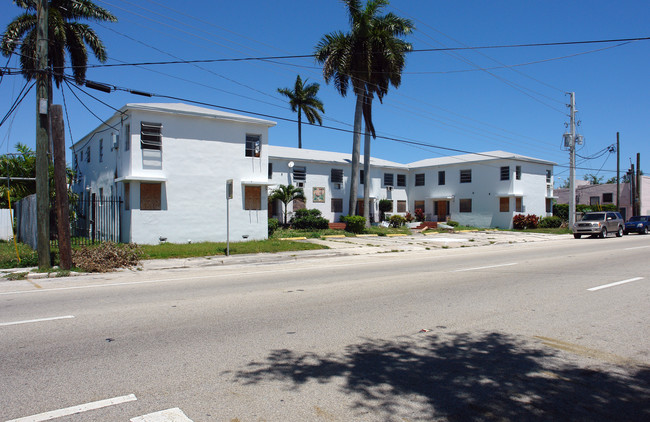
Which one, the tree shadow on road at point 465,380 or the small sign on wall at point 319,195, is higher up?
the small sign on wall at point 319,195

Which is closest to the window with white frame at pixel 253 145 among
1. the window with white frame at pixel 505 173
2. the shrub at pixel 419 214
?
the shrub at pixel 419 214

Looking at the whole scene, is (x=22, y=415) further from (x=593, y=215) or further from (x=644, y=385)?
(x=593, y=215)

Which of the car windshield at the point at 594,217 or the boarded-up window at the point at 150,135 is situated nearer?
the boarded-up window at the point at 150,135

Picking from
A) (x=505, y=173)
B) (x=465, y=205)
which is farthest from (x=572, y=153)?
(x=465, y=205)

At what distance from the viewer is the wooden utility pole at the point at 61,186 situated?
42.6ft

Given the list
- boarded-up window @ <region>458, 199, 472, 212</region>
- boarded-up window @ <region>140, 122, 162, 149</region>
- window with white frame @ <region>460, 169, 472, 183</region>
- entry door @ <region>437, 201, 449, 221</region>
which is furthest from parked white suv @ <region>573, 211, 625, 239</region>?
boarded-up window @ <region>140, 122, 162, 149</region>

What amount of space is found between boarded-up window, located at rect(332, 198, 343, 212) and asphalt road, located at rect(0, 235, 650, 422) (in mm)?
26670

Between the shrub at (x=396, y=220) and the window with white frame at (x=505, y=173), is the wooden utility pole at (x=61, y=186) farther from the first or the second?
the window with white frame at (x=505, y=173)

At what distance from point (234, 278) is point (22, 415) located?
320 inches

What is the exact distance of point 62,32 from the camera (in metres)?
24.2

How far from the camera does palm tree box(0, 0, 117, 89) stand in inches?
944

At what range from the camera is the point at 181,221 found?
2186 cm

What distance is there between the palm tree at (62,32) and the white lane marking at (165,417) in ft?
78.8

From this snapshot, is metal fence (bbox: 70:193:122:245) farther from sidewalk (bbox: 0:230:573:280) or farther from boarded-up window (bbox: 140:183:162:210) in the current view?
sidewalk (bbox: 0:230:573:280)
